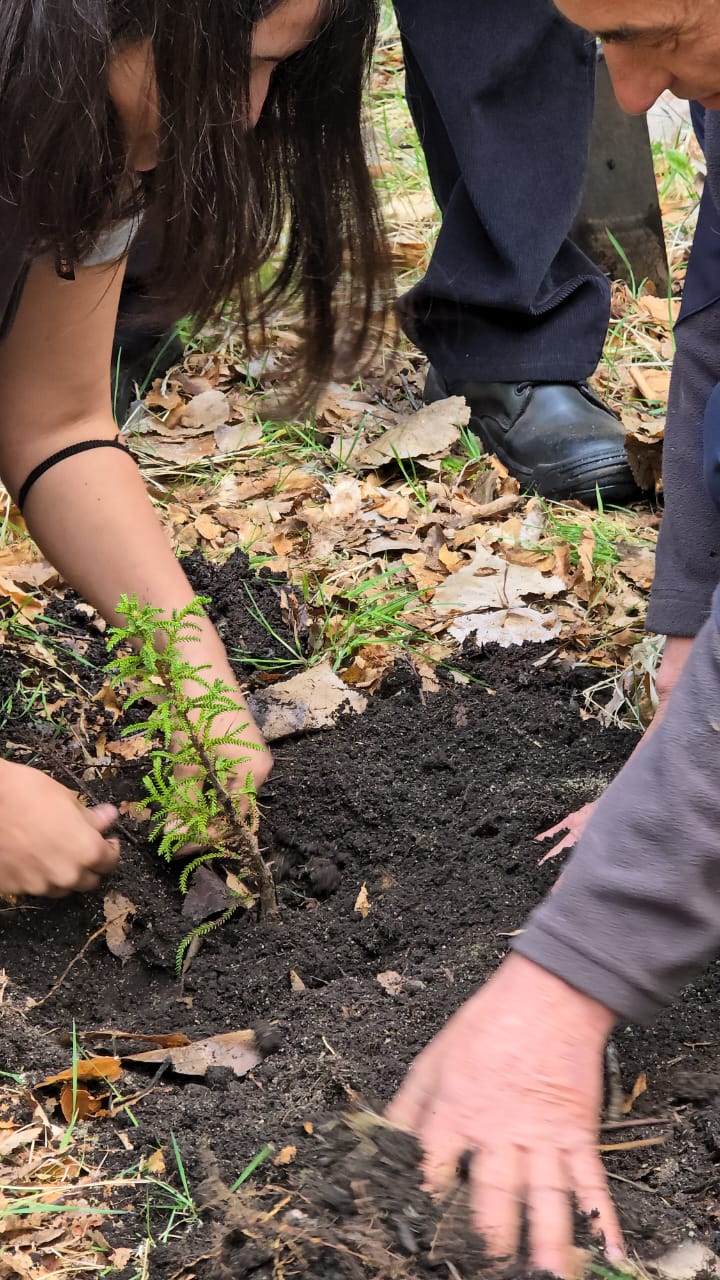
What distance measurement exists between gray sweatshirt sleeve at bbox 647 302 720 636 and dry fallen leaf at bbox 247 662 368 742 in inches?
30.3

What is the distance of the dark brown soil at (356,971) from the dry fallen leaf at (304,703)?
68 millimetres

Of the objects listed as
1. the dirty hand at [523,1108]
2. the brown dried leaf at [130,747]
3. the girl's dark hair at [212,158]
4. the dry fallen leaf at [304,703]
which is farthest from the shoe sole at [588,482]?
the dirty hand at [523,1108]

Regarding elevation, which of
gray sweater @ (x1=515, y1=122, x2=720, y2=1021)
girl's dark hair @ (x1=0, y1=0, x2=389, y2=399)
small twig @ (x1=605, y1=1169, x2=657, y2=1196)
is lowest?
Result: small twig @ (x1=605, y1=1169, x2=657, y2=1196)

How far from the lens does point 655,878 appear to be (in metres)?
1.21

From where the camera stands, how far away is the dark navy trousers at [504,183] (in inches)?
131

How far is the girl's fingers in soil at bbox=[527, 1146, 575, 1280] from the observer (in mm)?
1188

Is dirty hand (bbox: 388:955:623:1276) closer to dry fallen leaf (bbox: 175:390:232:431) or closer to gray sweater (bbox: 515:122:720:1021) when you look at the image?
gray sweater (bbox: 515:122:720:1021)

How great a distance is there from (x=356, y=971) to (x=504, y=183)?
2.45 m

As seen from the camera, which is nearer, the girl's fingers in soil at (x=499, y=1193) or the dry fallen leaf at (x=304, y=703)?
the girl's fingers in soil at (x=499, y=1193)

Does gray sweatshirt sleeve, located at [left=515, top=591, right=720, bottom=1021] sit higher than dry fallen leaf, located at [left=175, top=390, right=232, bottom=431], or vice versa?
gray sweatshirt sleeve, located at [left=515, top=591, right=720, bottom=1021]

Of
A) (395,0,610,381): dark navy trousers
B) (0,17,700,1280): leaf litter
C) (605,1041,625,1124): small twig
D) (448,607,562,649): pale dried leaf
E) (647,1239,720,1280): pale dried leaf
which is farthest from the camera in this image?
(395,0,610,381): dark navy trousers

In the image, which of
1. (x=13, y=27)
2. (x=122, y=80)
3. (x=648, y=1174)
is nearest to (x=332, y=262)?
(x=122, y=80)

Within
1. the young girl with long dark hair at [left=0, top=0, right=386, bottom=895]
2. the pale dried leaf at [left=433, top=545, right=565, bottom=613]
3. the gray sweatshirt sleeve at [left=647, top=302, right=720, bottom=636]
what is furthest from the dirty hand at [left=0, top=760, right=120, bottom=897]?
→ the pale dried leaf at [left=433, top=545, right=565, bottom=613]

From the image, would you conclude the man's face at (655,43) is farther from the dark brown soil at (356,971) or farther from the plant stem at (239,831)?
the dark brown soil at (356,971)
